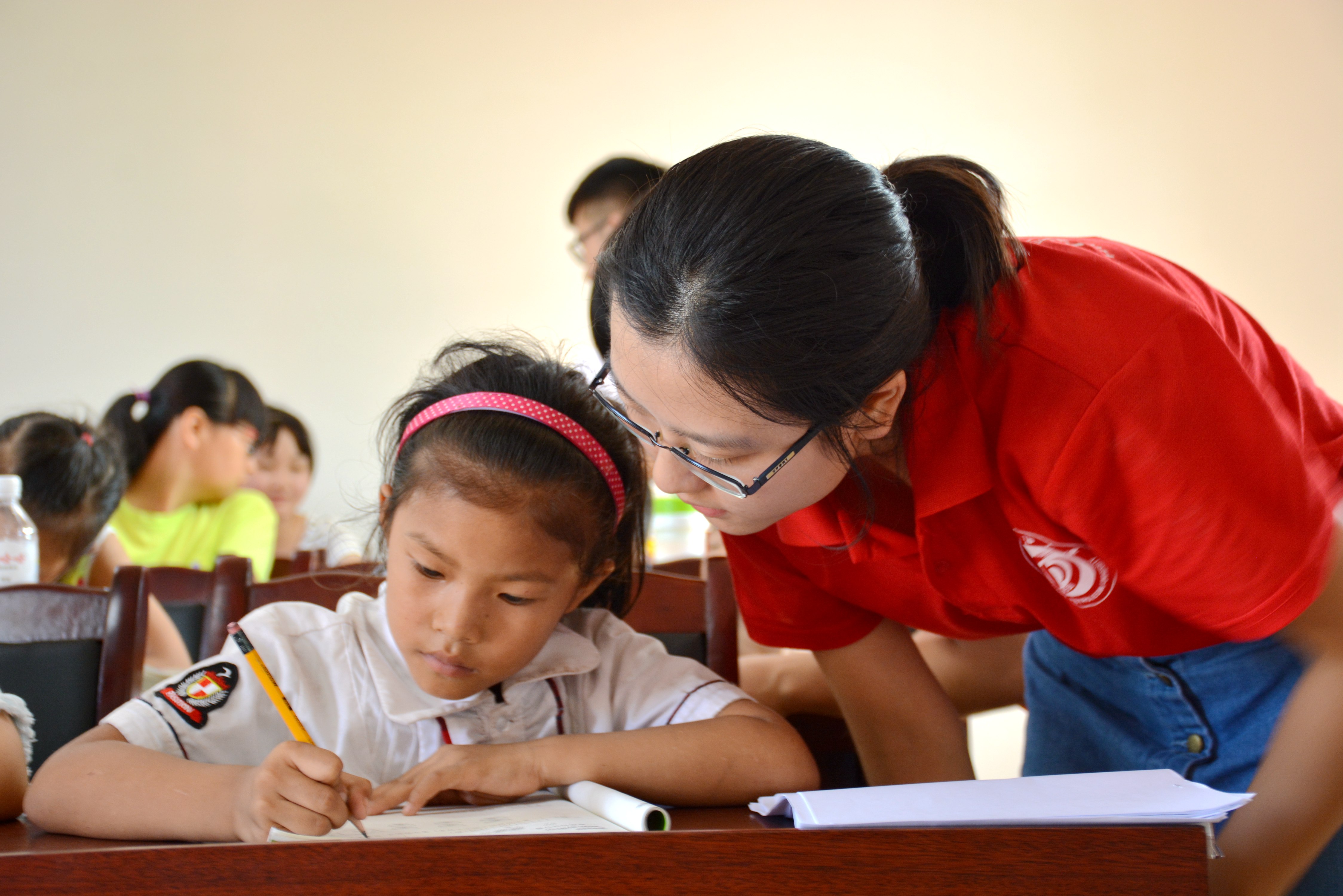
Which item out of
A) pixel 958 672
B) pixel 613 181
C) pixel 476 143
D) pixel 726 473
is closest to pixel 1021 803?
pixel 726 473

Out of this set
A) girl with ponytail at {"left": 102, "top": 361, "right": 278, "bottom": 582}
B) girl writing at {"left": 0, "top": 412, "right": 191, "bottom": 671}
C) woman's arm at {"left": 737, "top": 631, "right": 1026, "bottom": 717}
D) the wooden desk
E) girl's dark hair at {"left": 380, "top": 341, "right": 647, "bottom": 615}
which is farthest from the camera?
girl with ponytail at {"left": 102, "top": 361, "right": 278, "bottom": 582}

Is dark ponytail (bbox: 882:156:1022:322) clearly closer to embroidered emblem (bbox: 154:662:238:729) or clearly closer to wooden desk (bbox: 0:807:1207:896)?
wooden desk (bbox: 0:807:1207:896)

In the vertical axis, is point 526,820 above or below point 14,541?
above

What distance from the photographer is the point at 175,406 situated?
2.77m

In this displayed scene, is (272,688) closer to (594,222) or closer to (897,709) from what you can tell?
(897,709)

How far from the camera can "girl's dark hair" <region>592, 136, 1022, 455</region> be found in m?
0.70

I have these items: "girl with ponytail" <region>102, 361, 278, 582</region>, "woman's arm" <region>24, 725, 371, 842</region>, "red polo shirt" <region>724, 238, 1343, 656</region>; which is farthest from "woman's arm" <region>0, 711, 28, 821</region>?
"girl with ponytail" <region>102, 361, 278, 582</region>

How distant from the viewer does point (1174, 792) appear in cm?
61

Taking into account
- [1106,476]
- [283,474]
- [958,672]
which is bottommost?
Answer: [283,474]

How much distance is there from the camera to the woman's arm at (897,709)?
1.10 m

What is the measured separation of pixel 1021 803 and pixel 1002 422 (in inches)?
12.9

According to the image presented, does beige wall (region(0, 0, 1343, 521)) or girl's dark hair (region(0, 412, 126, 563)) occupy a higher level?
beige wall (region(0, 0, 1343, 521))

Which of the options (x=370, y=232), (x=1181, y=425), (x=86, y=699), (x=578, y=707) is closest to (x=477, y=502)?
(x=578, y=707)

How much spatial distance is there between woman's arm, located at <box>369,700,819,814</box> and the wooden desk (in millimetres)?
289
